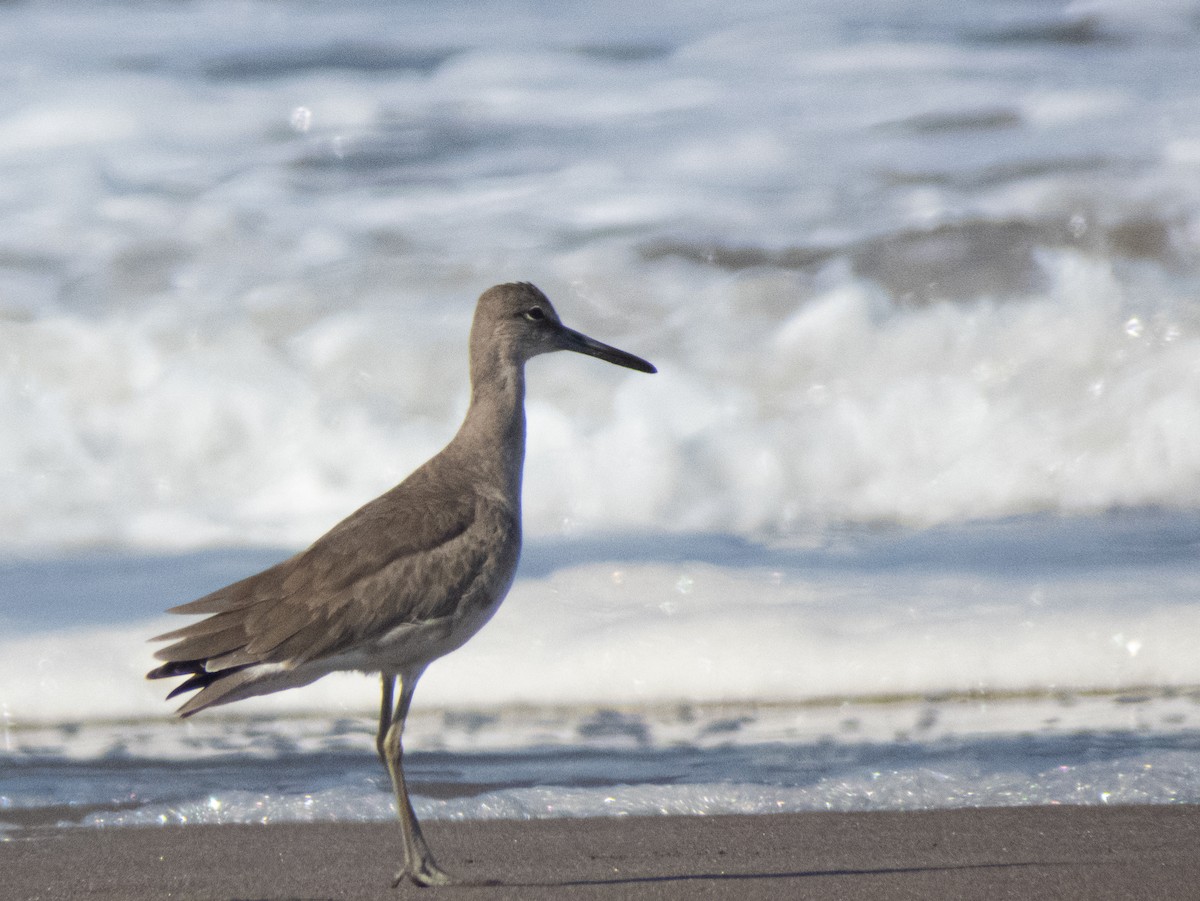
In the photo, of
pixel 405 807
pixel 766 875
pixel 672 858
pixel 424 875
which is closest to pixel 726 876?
pixel 766 875

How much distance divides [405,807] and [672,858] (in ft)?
2.25

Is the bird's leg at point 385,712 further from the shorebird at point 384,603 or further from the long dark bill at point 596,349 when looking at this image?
the long dark bill at point 596,349

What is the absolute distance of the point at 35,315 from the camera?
850 cm

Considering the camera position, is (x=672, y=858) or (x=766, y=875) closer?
(x=766, y=875)

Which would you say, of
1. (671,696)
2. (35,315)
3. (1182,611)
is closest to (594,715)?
(671,696)

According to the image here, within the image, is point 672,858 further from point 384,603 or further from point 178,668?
point 178,668

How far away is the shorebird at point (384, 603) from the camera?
3.69 metres

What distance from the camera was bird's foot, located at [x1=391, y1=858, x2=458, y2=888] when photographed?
3.67m

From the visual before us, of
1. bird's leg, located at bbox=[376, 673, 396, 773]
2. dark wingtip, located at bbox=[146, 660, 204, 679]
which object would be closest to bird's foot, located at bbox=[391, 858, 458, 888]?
bird's leg, located at bbox=[376, 673, 396, 773]

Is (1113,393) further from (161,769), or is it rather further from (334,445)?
(161,769)

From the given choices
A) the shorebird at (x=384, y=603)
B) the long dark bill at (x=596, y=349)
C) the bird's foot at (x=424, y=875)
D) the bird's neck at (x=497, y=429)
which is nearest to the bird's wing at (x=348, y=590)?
the shorebird at (x=384, y=603)

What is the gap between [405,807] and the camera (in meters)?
3.91

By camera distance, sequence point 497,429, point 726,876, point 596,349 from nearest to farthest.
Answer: point 726,876 → point 497,429 → point 596,349

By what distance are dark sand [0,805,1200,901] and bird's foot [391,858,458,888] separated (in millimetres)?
37
